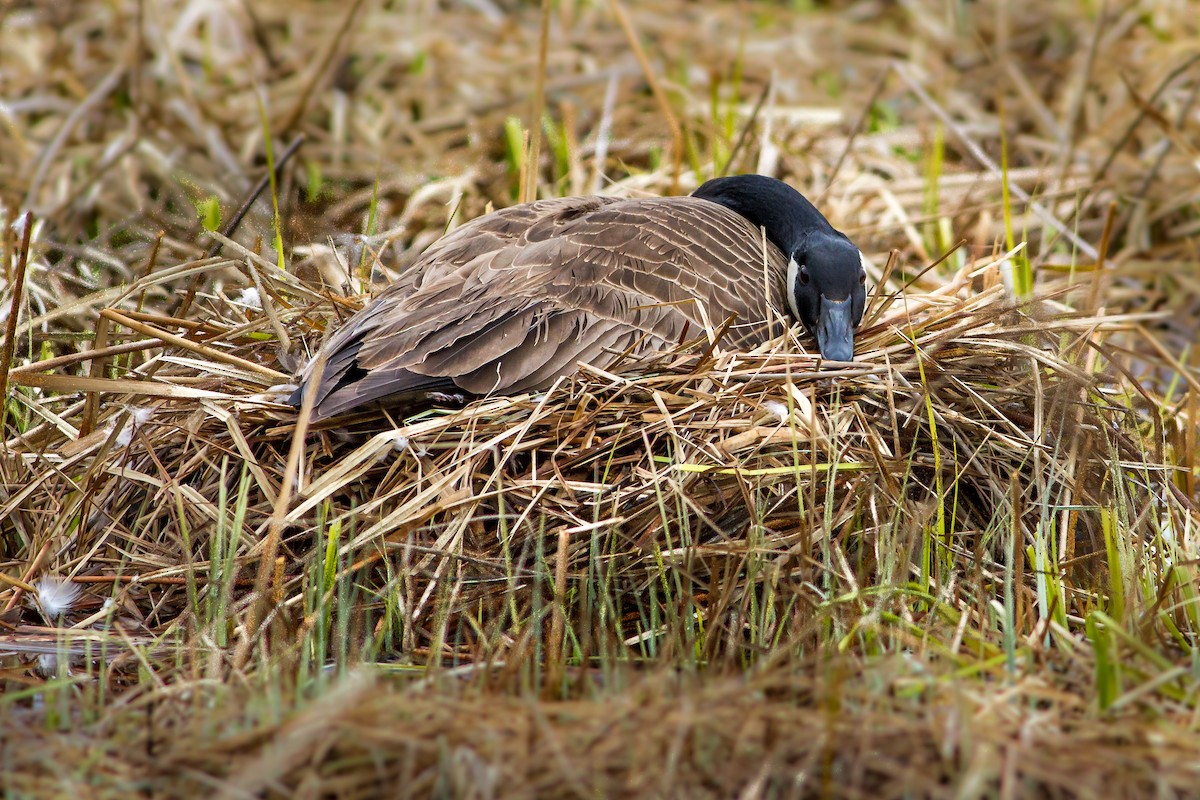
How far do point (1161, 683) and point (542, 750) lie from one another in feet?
4.58

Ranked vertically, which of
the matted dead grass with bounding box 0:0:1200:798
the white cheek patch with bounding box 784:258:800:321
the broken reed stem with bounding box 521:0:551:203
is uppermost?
the broken reed stem with bounding box 521:0:551:203

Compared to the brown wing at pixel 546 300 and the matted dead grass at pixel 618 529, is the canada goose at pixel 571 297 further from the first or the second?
the matted dead grass at pixel 618 529

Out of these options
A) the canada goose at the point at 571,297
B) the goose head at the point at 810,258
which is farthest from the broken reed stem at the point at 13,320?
the goose head at the point at 810,258

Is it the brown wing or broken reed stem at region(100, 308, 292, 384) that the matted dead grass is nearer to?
broken reed stem at region(100, 308, 292, 384)

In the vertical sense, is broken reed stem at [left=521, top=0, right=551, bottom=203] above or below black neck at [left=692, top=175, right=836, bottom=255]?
above

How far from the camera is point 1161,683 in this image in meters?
2.81

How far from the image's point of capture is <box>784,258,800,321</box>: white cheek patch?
469cm

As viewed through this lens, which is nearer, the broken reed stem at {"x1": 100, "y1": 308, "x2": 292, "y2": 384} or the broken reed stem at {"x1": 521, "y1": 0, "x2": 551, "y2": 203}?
the broken reed stem at {"x1": 100, "y1": 308, "x2": 292, "y2": 384}

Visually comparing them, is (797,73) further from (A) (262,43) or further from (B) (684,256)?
(B) (684,256)

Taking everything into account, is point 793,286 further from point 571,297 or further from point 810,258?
point 571,297

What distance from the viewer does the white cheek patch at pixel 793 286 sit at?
4688mm

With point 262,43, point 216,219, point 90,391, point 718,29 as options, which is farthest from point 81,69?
point 90,391

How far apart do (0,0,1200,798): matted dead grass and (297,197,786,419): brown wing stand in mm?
139

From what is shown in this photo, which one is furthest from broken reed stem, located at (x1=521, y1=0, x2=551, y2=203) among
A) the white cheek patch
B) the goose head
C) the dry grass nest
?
the dry grass nest
